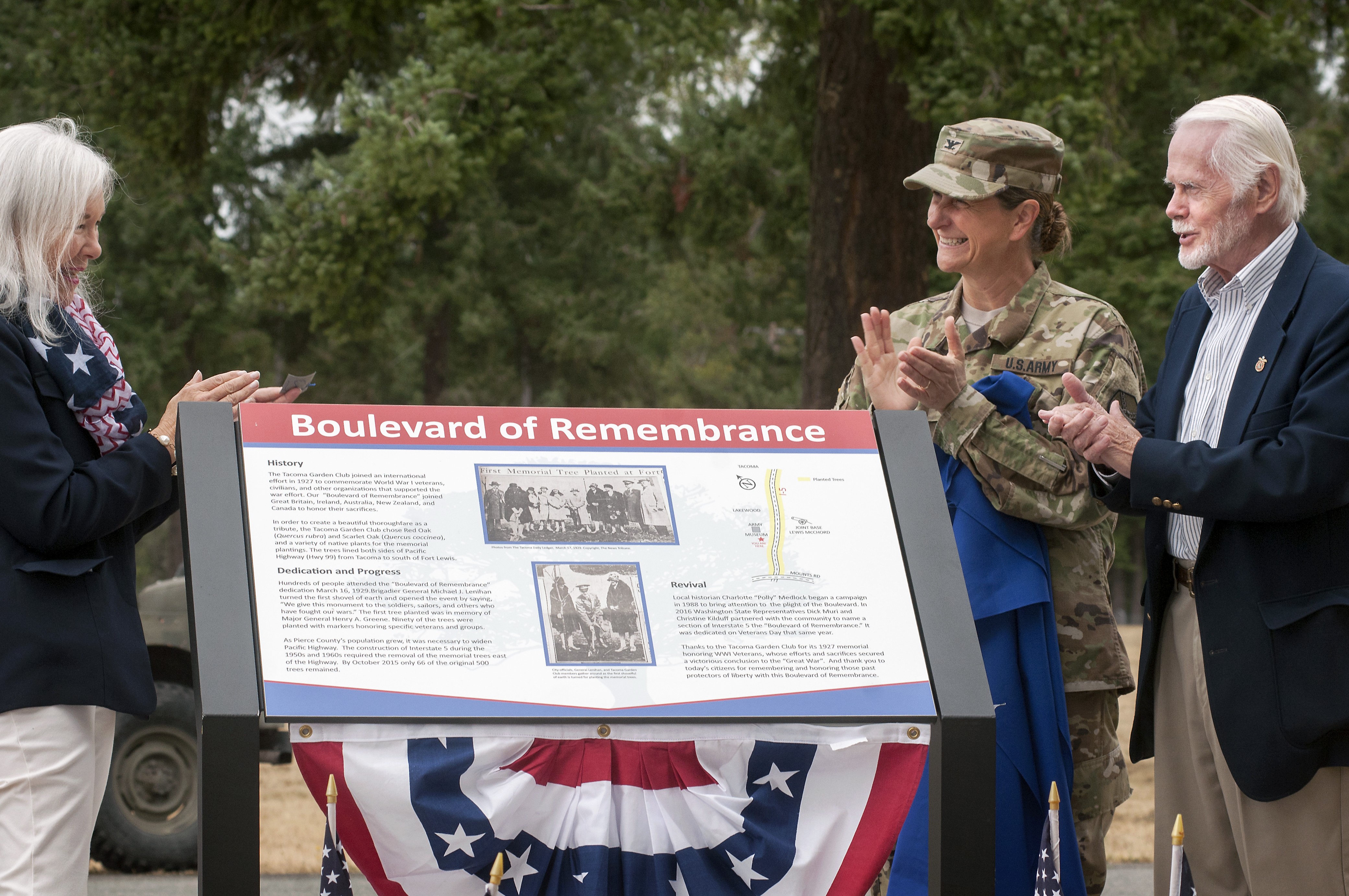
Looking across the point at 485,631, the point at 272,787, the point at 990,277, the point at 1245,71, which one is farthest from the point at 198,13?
the point at 1245,71

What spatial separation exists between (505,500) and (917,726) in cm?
84

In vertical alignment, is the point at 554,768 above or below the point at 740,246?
below

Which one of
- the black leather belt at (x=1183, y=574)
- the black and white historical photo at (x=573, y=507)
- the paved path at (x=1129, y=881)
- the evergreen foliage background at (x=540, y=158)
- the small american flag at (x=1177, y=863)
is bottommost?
the paved path at (x=1129, y=881)

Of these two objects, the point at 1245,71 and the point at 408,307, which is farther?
the point at 408,307

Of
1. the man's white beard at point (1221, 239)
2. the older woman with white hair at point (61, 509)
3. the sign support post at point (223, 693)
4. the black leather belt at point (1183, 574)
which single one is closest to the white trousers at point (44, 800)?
the older woman with white hair at point (61, 509)

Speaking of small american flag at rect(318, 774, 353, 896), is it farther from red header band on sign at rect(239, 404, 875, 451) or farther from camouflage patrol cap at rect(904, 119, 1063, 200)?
camouflage patrol cap at rect(904, 119, 1063, 200)

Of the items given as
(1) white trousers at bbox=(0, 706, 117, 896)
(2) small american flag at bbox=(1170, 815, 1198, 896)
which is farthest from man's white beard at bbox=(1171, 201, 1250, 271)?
(1) white trousers at bbox=(0, 706, 117, 896)

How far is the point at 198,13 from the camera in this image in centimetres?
927

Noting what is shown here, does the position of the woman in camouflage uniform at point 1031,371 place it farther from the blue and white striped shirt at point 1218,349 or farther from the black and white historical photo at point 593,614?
the black and white historical photo at point 593,614

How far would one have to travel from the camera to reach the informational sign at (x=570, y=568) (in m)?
2.20

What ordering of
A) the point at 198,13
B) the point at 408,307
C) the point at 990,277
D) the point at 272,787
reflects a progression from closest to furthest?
the point at 990,277, the point at 272,787, the point at 198,13, the point at 408,307

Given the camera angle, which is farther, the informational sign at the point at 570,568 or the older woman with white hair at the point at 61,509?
the older woman with white hair at the point at 61,509

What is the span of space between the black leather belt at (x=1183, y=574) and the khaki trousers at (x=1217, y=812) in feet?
0.07

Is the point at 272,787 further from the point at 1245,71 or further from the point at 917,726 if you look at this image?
the point at 1245,71
